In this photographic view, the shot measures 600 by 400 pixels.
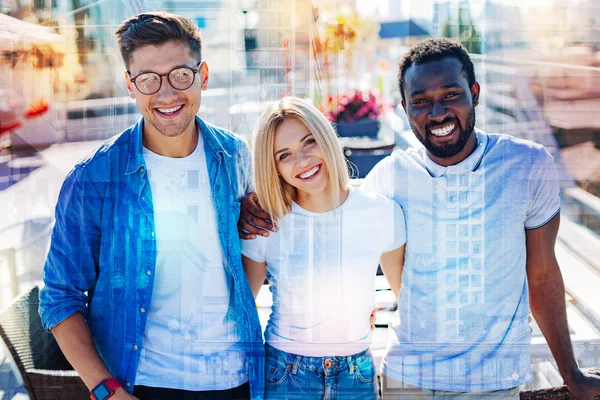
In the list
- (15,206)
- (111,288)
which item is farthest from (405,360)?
(15,206)

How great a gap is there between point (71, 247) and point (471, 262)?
85 centimetres

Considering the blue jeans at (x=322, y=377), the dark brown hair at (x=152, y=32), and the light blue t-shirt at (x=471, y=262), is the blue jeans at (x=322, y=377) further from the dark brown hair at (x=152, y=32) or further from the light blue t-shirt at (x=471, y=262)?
the dark brown hair at (x=152, y=32)

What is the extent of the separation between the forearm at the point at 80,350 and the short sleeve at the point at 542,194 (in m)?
0.97

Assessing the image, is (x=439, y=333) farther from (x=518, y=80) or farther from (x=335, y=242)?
(x=518, y=80)

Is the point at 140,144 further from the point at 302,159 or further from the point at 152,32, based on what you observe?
the point at 302,159

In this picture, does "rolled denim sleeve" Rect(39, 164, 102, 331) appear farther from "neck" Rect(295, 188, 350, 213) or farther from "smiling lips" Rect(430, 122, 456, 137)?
"smiling lips" Rect(430, 122, 456, 137)

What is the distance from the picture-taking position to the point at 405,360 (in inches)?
57.6

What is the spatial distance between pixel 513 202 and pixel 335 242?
39cm

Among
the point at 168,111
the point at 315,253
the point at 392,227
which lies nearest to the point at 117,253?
the point at 168,111

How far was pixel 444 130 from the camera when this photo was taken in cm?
138

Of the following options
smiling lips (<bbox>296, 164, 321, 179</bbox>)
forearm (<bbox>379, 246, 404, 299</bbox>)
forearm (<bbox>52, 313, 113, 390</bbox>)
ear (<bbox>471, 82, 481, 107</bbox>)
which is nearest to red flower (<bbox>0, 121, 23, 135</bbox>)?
forearm (<bbox>52, 313, 113, 390</bbox>)

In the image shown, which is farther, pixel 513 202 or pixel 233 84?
pixel 233 84

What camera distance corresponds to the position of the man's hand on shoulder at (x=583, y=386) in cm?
145

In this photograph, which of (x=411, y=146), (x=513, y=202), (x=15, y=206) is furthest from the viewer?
(x=15, y=206)
